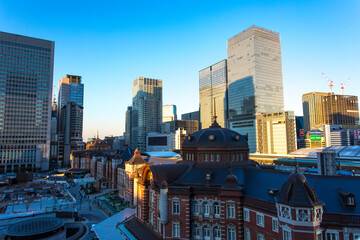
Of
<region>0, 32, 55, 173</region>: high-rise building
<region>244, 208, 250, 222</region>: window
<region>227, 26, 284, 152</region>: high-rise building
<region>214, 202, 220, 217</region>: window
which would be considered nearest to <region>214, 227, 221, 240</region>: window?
<region>214, 202, 220, 217</region>: window

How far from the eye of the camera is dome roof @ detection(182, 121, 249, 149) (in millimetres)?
44656

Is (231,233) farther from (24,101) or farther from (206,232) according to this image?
(24,101)

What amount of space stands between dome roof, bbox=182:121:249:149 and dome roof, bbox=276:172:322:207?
17.9m

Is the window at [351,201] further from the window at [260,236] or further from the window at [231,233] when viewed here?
the window at [231,233]

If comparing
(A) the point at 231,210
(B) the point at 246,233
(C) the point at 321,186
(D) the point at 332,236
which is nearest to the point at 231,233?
(B) the point at 246,233

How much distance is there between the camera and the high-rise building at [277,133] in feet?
504

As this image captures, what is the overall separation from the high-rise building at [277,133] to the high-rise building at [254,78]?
7.06m

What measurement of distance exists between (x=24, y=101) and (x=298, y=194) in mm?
173654

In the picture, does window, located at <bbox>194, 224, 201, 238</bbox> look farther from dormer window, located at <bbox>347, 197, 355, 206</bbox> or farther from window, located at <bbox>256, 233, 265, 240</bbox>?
dormer window, located at <bbox>347, 197, 355, 206</bbox>

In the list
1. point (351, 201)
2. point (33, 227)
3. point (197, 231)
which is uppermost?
point (351, 201)

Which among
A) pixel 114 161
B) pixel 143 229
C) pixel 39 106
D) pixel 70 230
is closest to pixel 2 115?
pixel 39 106

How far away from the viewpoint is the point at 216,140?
148ft

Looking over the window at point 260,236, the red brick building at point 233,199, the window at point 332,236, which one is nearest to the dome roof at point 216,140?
the red brick building at point 233,199

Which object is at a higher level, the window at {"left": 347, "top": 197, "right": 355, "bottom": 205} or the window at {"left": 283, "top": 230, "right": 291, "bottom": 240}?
the window at {"left": 347, "top": 197, "right": 355, "bottom": 205}
